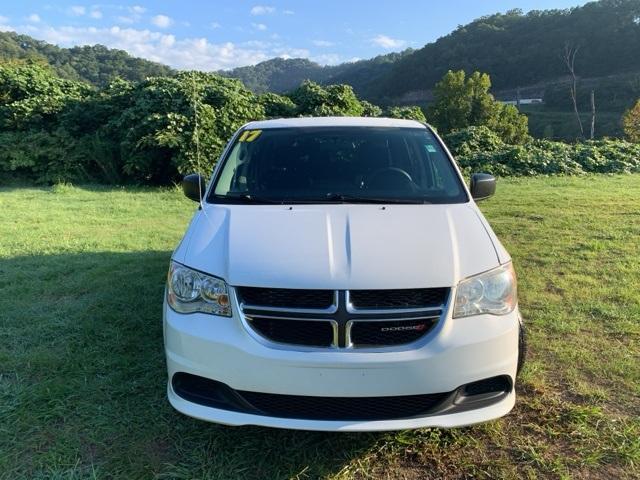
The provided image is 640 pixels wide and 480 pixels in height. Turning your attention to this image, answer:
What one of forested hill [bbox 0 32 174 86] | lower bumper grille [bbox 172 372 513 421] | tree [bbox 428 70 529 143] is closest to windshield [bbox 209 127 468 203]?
lower bumper grille [bbox 172 372 513 421]

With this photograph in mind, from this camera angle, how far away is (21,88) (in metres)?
12.7

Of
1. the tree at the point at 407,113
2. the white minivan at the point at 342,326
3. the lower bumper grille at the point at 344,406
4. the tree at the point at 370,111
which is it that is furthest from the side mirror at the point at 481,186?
the tree at the point at 407,113

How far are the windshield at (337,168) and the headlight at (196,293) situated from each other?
788 mm

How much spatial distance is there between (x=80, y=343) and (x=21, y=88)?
11.6m

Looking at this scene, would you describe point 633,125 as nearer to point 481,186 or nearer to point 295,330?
point 481,186

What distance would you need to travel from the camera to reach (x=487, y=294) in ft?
7.80

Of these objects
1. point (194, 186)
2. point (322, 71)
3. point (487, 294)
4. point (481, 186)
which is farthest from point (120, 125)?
point (322, 71)

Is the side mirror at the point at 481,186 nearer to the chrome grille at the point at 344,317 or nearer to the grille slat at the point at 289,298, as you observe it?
the chrome grille at the point at 344,317

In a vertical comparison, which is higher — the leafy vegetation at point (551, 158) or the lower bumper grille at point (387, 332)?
the lower bumper grille at point (387, 332)

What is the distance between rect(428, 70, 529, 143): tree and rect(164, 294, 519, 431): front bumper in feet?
133

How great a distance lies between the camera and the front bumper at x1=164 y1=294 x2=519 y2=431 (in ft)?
7.04

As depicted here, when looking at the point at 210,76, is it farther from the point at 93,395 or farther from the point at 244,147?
the point at 93,395

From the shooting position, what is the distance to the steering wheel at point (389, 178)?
11.0ft

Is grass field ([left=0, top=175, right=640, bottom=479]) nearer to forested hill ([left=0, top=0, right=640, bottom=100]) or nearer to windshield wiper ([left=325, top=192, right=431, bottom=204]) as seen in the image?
windshield wiper ([left=325, top=192, right=431, bottom=204])
